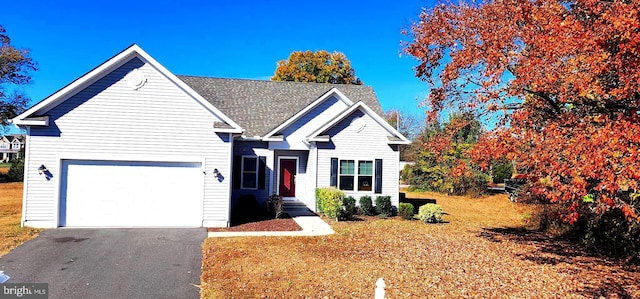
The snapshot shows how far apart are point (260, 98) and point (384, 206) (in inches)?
354

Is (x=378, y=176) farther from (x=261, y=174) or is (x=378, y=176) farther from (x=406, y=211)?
(x=261, y=174)

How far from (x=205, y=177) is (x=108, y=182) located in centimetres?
316

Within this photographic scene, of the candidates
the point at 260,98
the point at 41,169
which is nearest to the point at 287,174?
the point at 260,98

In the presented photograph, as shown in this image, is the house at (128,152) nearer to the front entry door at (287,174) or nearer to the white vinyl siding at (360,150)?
the front entry door at (287,174)

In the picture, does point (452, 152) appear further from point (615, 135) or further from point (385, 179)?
point (615, 135)

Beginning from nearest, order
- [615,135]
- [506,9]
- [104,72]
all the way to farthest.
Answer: [615,135] < [506,9] < [104,72]

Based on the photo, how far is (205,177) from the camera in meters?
14.1

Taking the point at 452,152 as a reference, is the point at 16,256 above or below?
below

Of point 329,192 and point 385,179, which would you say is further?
point 385,179

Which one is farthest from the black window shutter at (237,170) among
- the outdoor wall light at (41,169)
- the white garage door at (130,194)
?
the outdoor wall light at (41,169)

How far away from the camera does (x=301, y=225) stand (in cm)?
1513

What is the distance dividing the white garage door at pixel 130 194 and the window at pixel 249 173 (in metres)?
3.94

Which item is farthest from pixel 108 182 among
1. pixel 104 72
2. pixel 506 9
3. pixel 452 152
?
pixel 452 152

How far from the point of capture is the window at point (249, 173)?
711 inches
